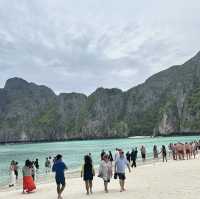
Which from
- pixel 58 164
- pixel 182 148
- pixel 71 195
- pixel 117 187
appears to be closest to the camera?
pixel 58 164

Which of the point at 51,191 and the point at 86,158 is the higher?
the point at 86,158

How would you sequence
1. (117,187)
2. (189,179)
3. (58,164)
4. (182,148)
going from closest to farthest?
(58,164)
(117,187)
(189,179)
(182,148)

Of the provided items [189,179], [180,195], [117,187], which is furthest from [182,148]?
[180,195]

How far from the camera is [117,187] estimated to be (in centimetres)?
2188

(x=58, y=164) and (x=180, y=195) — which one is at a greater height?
(x=58, y=164)

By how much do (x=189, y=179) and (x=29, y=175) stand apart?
28.2 ft

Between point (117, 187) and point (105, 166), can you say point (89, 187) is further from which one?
point (105, 166)

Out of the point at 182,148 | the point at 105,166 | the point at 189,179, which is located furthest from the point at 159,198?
the point at 182,148

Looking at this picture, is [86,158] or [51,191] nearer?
[86,158]

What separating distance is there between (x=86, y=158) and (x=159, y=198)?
407 cm

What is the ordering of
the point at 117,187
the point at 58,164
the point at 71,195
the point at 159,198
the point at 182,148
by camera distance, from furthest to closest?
1. the point at 182,148
2. the point at 117,187
3. the point at 71,195
4. the point at 58,164
5. the point at 159,198

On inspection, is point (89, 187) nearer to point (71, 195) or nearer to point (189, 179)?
point (71, 195)

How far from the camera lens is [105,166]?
64.7ft

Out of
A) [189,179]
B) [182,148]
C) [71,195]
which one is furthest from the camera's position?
[182,148]
